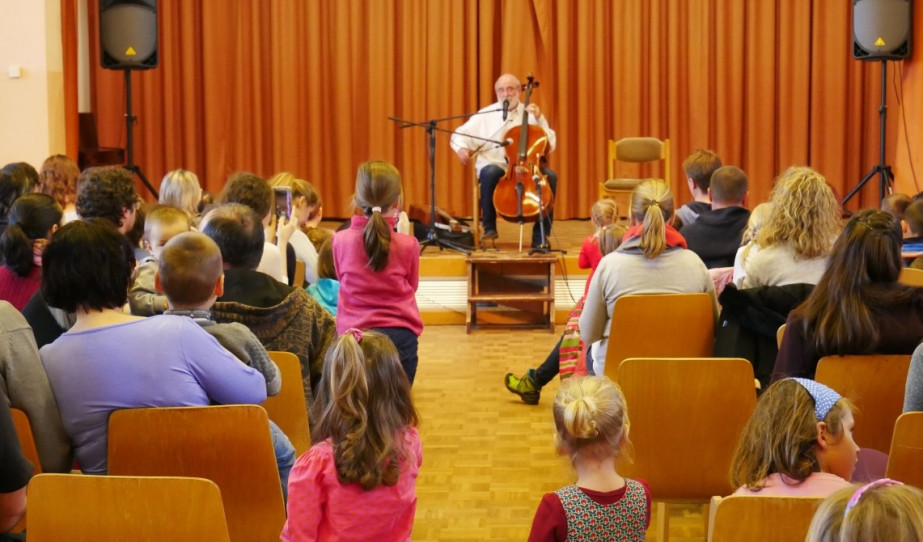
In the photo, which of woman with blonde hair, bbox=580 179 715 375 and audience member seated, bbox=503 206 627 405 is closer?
woman with blonde hair, bbox=580 179 715 375

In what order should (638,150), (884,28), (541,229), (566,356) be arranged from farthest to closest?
(638,150)
(884,28)
(541,229)
(566,356)

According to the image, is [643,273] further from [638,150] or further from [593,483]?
[638,150]

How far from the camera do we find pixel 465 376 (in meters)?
5.54

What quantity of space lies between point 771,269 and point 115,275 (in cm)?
192

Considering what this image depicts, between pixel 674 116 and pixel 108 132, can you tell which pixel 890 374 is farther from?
pixel 108 132

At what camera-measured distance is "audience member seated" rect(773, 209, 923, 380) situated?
8.82ft

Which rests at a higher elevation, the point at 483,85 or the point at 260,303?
the point at 483,85

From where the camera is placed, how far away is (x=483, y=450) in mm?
4285

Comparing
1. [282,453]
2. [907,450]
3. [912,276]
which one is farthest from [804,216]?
[282,453]

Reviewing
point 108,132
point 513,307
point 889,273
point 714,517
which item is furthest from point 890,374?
point 108,132

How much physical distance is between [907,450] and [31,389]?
1.68 meters

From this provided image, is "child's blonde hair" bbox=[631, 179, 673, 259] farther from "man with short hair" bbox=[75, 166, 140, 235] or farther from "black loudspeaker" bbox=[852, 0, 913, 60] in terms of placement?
"black loudspeaker" bbox=[852, 0, 913, 60]

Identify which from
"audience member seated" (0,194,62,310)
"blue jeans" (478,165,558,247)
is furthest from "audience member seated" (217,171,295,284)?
"blue jeans" (478,165,558,247)

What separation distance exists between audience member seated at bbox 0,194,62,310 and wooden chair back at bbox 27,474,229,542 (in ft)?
4.90
